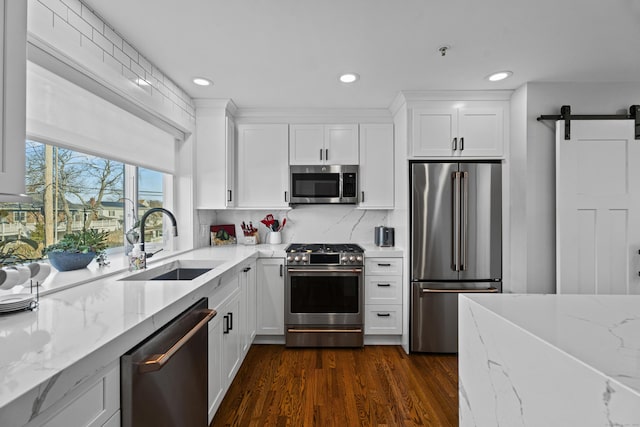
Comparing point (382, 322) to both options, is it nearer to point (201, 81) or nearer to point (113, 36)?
point (201, 81)

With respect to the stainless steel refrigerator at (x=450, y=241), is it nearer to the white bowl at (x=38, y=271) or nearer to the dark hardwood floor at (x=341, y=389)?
the dark hardwood floor at (x=341, y=389)

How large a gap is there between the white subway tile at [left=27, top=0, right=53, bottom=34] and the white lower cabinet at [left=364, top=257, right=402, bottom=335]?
8.62 ft

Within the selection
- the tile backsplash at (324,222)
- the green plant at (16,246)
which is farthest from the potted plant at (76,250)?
the tile backsplash at (324,222)

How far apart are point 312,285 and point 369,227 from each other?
1069 millimetres

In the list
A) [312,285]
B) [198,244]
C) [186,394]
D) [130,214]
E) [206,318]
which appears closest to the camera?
[186,394]

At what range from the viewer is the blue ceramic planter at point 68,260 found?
175 centimetres

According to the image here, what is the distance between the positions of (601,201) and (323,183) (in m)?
2.37

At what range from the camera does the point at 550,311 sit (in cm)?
89

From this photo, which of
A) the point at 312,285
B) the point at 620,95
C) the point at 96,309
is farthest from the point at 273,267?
the point at 620,95

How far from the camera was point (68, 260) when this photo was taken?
1.78 m

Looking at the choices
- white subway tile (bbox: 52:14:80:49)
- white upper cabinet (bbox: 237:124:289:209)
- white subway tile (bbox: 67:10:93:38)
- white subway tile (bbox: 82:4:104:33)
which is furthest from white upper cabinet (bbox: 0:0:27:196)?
white upper cabinet (bbox: 237:124:289:209)

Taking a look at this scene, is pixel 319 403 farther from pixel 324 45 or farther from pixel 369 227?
pixel 324 45

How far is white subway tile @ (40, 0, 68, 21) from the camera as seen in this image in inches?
54.9

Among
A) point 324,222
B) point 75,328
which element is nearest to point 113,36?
point 75,328
